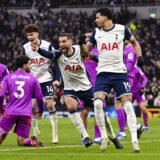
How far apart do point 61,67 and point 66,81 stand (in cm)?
28

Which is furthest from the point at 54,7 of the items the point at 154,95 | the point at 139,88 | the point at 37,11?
the point at 139,88

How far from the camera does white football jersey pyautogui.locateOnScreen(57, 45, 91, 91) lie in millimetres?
10250

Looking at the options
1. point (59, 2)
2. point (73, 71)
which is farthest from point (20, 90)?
point (59, 2)

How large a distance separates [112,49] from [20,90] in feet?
6.20

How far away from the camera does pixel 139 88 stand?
14.2 meters

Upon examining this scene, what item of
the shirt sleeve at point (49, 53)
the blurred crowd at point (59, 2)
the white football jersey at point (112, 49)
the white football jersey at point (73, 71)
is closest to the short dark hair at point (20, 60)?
the shirt sleeve at point (49, 53)

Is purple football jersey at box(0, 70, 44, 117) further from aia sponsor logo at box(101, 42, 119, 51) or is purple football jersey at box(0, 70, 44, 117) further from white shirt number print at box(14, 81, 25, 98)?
aia sponsor logo at box(101, 42, 119, 51)

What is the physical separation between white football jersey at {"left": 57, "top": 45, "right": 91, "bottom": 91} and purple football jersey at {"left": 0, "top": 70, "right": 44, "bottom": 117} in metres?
0.70

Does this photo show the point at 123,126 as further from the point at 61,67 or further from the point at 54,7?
the point at 54,7

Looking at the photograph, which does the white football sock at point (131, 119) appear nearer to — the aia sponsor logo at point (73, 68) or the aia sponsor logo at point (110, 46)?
the aia sponsor logo at point (110, 46)

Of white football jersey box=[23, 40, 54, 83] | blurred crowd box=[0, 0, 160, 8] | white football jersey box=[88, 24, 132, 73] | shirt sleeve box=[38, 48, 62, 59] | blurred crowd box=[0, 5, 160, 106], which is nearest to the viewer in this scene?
white football jersey box=[88, 24, 132, 73]

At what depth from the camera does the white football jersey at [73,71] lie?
33.6 ft

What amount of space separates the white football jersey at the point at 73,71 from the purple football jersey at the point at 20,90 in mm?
702

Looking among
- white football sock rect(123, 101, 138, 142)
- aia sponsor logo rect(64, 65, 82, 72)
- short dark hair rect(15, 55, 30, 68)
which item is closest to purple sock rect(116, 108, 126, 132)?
aia sponsor logo rect(64, 65, 82, 72)
